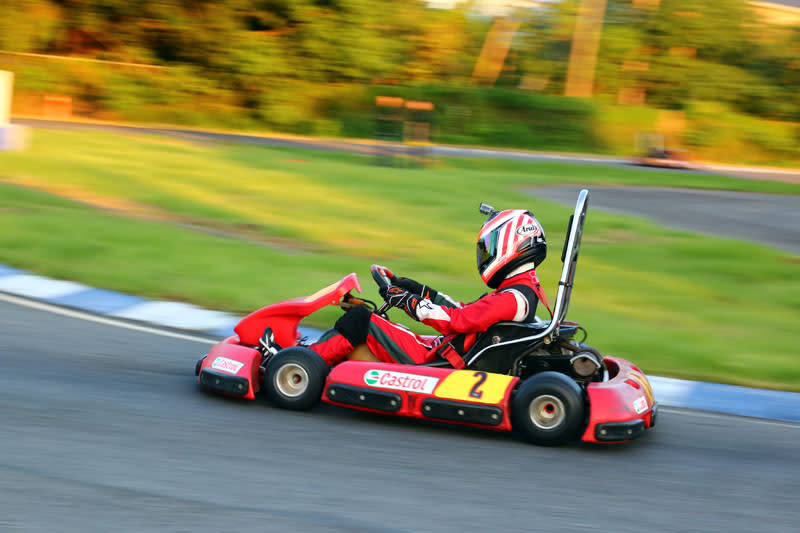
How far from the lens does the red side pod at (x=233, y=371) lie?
5000 millimetres

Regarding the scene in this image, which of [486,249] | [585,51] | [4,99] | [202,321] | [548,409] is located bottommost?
[202,321]

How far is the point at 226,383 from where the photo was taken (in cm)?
502

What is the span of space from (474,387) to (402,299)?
0.66 metres

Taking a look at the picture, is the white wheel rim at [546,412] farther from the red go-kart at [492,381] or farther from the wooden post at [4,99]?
the wooden post at [4,99]

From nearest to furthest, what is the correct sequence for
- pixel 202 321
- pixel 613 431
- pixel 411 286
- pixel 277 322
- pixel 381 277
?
pixel 613 431, pixel 381 277, pixel 411 286, pixel 277 322, pixel 202 321

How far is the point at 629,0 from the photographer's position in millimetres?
38031

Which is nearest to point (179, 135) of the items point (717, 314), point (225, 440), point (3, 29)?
point (3, 29)

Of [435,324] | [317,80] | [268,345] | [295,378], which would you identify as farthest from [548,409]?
[317,80]

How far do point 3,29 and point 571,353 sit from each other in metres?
30.5

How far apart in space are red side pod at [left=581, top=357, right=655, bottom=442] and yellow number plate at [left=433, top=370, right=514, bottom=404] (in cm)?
47

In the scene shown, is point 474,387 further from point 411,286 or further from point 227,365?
point 227,365

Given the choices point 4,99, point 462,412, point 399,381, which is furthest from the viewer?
point 4,99

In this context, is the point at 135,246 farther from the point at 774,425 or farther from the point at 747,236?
the point at 747,236

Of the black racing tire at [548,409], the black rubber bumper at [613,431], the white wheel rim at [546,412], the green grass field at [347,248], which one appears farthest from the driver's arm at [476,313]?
the green grass field at [347,248]
